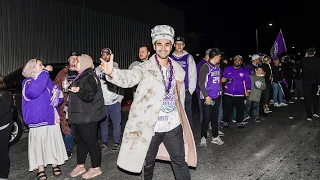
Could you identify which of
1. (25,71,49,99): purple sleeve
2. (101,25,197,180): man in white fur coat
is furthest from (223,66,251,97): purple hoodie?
(25,71,49,99): purple sleeve

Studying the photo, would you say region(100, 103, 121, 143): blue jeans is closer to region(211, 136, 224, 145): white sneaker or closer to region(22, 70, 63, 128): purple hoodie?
region(22, 70, 63, 128): purple hoodie

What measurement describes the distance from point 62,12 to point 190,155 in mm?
13267

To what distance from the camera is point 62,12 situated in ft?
50.5

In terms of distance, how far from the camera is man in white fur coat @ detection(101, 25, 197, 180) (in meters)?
3.48

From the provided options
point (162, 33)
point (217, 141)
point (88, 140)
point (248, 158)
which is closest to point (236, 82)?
point (217, 141)

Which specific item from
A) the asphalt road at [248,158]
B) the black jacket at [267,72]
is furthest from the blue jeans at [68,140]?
the black jacket at [267,72]

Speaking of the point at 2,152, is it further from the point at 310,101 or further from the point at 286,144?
the point at 310,101

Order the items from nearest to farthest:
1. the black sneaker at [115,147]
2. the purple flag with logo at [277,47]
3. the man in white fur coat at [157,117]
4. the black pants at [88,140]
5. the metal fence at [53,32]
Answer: the man in white fur coat at [157,117] < the black pants at [88,140] < the black sneaker at [115,147] < the metal fence at [53,32] < the purple flag with logo at [277,47]

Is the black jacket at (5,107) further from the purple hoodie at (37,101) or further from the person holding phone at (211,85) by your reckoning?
the person holding phone at (211,85)

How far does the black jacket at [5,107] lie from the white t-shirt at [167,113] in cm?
223

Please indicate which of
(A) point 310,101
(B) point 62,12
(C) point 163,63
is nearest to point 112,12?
(B) point 62,12

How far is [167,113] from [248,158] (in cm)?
276

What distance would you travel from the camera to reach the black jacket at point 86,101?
186 inches

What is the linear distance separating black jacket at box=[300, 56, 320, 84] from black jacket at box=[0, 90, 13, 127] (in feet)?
26.2
